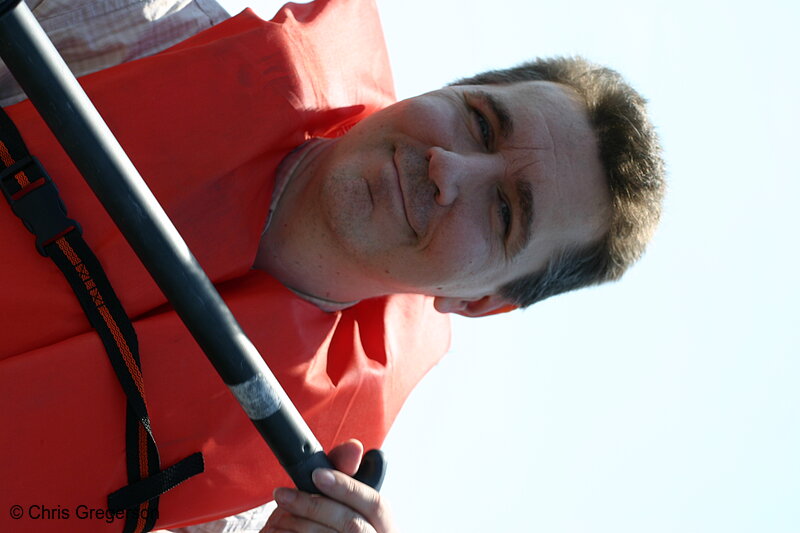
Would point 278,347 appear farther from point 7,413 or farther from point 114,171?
point 114,171

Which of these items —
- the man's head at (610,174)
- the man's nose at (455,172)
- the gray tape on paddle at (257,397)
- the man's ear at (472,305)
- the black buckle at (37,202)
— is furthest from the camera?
the man's ear at (472,305)

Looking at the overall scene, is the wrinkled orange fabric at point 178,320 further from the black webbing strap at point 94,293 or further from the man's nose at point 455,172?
the man's nose at point 455,172

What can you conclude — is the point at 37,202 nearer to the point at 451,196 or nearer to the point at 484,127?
the point at 451,196

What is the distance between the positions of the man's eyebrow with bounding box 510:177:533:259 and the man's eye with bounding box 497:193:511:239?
3cm

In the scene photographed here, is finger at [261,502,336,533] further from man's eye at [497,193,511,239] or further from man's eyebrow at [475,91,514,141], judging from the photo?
man's eyebrow at [475,91,514,141]

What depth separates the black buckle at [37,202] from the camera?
180cm

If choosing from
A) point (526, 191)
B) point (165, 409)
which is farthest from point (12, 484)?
point (526, 191)

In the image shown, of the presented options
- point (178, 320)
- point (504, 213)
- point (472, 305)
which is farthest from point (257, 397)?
point (472, 305)

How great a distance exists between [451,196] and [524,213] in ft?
0.83

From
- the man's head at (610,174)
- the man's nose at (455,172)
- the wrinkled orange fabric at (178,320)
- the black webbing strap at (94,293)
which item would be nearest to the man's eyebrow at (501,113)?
the man's nose at (455,172)

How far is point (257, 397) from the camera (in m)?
1.34

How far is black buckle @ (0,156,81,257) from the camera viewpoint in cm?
180

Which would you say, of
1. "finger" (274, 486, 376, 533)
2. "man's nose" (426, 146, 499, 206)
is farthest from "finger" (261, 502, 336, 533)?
"man's nose" (426, 146, 499, 206)

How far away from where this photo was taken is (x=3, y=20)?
1.11 m
